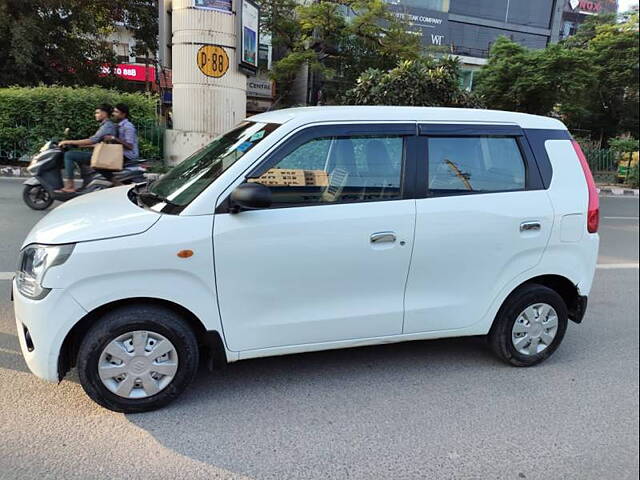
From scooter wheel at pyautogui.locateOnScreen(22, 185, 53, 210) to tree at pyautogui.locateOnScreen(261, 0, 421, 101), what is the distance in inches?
453

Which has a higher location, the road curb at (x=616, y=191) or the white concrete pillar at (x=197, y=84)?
the white concrete pillar at (x=197, y=84)

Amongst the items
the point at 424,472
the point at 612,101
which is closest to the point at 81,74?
the point at 424,472

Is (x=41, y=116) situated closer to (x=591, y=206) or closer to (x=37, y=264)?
(x=37, y=264)

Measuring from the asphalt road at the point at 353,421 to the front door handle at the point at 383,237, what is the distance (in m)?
1.01

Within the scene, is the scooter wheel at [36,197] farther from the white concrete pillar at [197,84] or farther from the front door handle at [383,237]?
the front door handle at [383,237]

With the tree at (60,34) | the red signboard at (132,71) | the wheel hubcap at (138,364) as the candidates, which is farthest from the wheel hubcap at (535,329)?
the red signboard at (132,71)

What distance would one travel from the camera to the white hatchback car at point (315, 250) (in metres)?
2.74

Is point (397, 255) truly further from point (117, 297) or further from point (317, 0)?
point (317, 0)

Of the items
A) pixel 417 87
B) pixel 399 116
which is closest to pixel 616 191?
pixel 417 87

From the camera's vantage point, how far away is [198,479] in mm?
2439

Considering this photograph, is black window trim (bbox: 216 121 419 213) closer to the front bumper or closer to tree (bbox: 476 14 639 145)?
the front bumper

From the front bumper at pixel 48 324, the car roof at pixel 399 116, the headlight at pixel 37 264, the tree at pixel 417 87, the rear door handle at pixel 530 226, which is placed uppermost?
the tree at pixel 417 87

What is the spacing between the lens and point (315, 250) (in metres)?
2.96

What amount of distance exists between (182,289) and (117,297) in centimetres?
33
